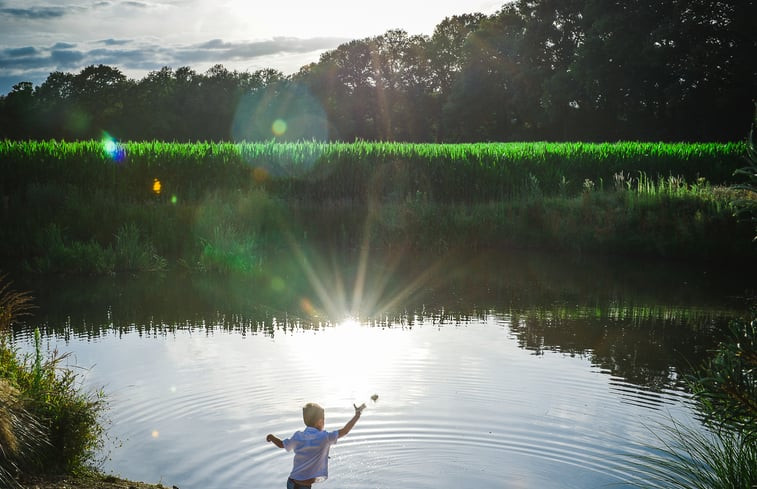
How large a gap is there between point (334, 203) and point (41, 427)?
64.0 feet

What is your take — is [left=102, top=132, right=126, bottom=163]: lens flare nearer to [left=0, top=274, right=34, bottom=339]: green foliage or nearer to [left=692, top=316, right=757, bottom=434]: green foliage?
[left=0, top=274, right=34, bottom=339]: green foliage

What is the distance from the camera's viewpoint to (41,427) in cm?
606

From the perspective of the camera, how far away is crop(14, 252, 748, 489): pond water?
22.9ft

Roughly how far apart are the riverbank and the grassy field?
40.0 ft

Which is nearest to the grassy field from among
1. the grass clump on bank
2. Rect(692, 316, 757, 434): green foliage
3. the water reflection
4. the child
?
the water reflection

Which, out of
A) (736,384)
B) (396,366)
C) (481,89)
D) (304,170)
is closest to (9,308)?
(396,366)

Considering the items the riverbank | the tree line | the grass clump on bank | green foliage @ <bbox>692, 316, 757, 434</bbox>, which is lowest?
the riverbank

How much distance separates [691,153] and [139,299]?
23.0 metres

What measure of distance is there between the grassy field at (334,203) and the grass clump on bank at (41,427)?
11.5 meters

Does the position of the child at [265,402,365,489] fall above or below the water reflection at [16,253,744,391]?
above

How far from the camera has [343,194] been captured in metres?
26.4

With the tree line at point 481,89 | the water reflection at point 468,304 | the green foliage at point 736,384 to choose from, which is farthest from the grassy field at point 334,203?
the tree line at point 481,89

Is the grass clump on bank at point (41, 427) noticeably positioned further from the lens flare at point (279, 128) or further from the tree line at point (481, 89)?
the lens flare at point (279, 128)

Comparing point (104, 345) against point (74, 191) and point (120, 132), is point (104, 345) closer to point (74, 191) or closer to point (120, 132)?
point (74, 191)
